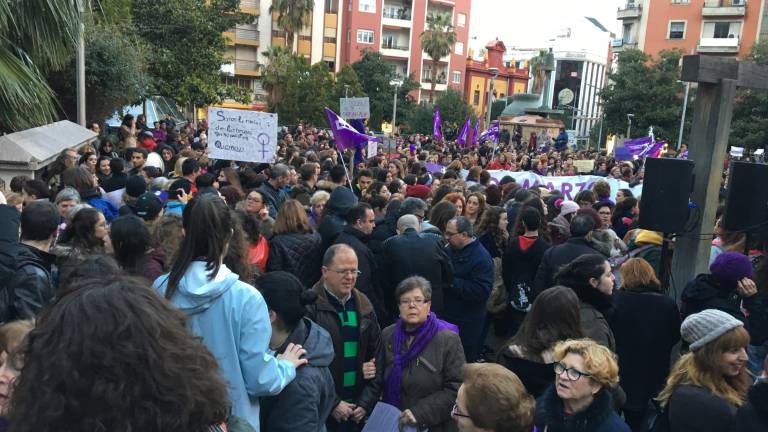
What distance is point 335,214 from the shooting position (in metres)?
6.43

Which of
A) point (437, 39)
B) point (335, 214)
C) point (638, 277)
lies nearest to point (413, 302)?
point (638, 277)

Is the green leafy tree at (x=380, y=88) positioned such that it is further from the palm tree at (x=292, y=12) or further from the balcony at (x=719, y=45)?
the balcony at (x=719, y=45)

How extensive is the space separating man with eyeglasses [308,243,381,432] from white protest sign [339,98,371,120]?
803cm

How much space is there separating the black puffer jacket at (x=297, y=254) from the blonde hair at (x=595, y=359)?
288 cm

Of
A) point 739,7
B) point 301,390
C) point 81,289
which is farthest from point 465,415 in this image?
point 739,7

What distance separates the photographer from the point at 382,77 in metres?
55.8

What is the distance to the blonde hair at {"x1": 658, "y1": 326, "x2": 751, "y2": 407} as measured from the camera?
3.33 metres

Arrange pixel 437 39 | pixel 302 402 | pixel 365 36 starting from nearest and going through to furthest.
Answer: pixel 302 402
pixel 437 39
pixel 365 36

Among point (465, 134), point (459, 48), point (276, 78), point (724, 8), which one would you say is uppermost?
point (724, 8)

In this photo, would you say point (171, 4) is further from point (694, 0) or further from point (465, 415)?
point (694, 0)

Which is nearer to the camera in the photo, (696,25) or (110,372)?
(110,372)

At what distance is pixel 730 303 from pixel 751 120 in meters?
37.2

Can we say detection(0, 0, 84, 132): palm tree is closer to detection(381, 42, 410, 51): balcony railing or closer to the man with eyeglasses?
the man with eyeglasses

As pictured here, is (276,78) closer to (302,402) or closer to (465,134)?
(465,134)
